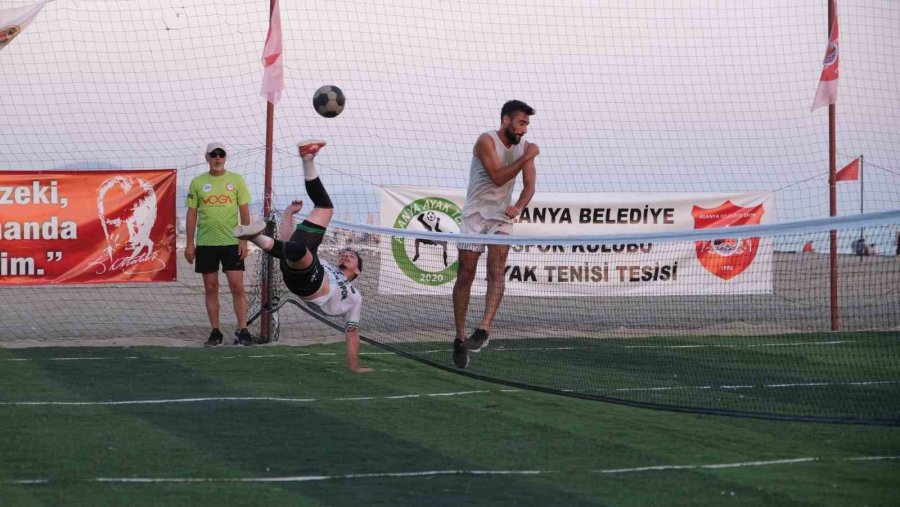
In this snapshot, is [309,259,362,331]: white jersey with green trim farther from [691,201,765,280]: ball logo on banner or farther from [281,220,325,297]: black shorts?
[691,201,765,280]: ball logo on banner

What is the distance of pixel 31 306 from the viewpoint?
16.9 m

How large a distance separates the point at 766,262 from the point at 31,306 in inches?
418

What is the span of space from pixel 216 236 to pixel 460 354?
3.53 meters

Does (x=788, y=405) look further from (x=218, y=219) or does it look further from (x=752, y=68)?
(x=752, y=68)

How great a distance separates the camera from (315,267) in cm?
875

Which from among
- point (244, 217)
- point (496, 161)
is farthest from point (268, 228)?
point (496, 161)

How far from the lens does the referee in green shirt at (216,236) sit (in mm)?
11415

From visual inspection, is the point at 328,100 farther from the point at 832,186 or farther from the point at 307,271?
the point at 832,186

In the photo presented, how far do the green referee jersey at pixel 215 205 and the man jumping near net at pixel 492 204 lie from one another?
2.99m

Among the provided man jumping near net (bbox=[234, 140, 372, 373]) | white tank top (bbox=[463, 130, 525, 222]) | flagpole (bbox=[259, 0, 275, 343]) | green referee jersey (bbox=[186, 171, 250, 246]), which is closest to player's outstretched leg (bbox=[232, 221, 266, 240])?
man jumping near net (bbox=[234, 140, 372, 373])

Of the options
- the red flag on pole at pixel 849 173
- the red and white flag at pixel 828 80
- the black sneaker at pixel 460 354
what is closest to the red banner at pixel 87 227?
the black sneaker at pixel 460 354

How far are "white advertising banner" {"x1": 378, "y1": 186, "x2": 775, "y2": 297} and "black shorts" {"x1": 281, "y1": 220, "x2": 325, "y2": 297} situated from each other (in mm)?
4505

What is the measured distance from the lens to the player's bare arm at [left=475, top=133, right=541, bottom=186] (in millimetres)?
9195

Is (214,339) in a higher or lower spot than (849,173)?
lower
